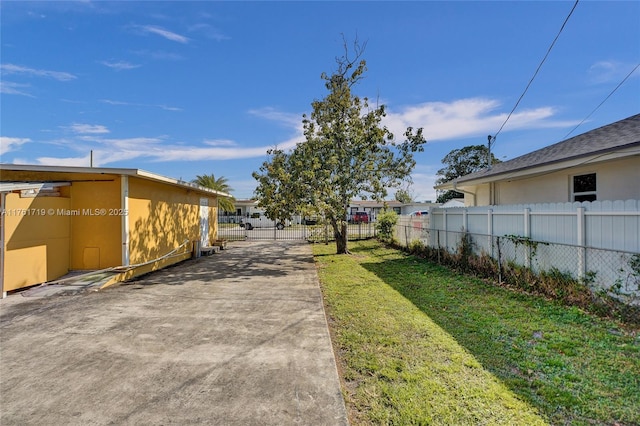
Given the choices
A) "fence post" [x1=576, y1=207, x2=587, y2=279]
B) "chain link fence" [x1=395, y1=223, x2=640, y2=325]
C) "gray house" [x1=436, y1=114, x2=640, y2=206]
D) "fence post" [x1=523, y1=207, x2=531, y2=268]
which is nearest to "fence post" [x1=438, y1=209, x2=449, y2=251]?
"chain link fence" [x1=395, y1=223, x2=640, y2=325]

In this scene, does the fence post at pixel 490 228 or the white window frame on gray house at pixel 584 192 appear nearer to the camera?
the white window frame on gray house at pixel 584 192

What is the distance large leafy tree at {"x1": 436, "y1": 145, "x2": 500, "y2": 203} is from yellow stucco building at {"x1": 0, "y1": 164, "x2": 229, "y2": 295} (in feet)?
102

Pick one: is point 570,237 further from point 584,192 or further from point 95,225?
point 95,225

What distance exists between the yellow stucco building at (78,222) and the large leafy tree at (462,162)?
31.1 m

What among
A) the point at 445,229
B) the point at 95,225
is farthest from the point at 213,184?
the point at 445,229

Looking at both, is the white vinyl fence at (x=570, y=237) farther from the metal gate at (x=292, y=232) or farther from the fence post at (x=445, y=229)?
the metal gate at (x=292, y=232)

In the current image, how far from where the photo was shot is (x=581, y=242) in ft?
17.4

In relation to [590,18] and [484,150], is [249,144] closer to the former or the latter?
[590,18]

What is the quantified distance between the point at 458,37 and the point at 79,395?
12971 mm

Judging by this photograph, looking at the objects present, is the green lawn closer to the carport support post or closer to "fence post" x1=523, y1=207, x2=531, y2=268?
"fence post" x1=523, y1=207, x2=531, y2=268

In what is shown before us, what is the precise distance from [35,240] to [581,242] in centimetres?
1143

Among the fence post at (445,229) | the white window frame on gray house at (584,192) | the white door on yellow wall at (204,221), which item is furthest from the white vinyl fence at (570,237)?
the white door on yellow wall at (204,221)

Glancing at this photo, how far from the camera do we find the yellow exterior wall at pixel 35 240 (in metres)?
6.68

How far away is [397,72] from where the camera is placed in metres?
12.9
